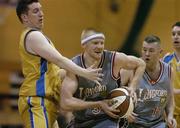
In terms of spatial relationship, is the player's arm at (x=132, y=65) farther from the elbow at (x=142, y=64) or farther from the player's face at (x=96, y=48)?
the player's face at (x=96, y=48)

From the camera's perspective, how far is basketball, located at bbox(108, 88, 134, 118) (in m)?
6.01

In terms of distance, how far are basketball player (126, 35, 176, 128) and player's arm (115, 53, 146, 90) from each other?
517 mm

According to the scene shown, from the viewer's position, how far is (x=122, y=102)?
600 cm

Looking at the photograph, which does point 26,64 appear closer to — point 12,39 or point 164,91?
point 164,91

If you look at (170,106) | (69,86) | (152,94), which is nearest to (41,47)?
(69,86)

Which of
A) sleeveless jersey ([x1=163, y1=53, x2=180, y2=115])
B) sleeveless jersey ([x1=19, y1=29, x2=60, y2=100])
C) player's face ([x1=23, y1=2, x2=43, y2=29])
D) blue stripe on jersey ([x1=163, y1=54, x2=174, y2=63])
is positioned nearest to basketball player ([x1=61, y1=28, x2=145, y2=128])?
sleeveless jersey ([x1=19, y1=29, x2=60, y2=100])

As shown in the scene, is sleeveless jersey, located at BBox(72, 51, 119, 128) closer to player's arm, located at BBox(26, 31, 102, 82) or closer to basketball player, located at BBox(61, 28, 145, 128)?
basketball player, located at BBox(61, 28, 145, 128)

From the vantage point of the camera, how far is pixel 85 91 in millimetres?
6293

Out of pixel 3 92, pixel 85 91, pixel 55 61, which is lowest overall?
pixel 3 92

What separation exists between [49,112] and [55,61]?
23.6 inches

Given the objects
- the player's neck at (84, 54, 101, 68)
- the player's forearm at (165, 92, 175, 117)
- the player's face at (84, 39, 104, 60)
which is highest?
the player's face at (84, 39, 104, 60)

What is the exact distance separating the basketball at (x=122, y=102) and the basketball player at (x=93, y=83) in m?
0.11

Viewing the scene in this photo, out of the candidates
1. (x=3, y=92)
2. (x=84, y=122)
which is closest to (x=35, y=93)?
(x=84, y=122)

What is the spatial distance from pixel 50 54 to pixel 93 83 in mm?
778
